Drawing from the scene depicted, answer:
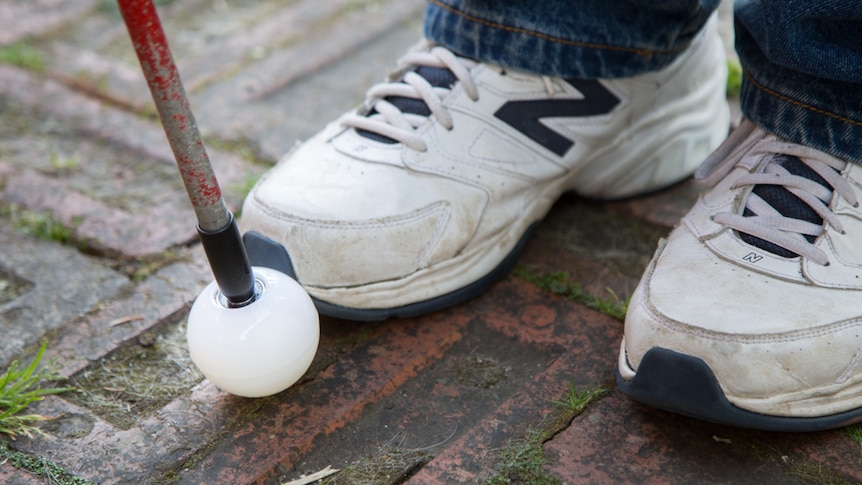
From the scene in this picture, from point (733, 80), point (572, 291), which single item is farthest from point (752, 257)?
point (733, 80)

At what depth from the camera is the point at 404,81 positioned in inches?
56.2

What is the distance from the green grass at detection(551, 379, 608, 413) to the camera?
1.18 metres

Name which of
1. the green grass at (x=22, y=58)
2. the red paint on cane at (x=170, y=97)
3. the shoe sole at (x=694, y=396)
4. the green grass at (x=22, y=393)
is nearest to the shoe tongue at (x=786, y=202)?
the shoe sole at (x=694, y=396)

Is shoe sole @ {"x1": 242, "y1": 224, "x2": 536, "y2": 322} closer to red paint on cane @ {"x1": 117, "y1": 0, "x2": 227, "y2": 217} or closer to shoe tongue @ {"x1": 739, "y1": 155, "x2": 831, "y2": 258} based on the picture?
red paint on cane @ {"x1": 117, "y1": 0, "x2": 227, "y2": 217}

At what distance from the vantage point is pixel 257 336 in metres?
1.07

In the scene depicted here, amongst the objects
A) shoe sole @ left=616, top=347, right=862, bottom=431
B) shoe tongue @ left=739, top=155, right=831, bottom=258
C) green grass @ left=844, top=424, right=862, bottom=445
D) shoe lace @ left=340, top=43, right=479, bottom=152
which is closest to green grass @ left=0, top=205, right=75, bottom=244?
shoe lace @ left=340, top=43, right=479, bottom=152

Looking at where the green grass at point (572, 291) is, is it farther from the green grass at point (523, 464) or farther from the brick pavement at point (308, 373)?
the green grass at point (523, 464)

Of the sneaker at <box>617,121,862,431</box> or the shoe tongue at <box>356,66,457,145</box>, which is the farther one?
the shoe tongue at <box>356,66,457,145</box>

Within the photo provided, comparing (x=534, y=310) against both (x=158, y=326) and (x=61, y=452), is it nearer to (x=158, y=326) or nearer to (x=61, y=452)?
(x=158, y=326)

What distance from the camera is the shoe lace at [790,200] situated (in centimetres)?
114

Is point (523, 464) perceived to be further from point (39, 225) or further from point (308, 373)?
point (39, 225)

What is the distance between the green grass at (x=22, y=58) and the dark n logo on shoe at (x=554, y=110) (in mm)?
1337

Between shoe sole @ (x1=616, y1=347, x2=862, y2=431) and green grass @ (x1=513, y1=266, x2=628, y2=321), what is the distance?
0.82 ft

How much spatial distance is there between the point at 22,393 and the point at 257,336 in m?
0.41
